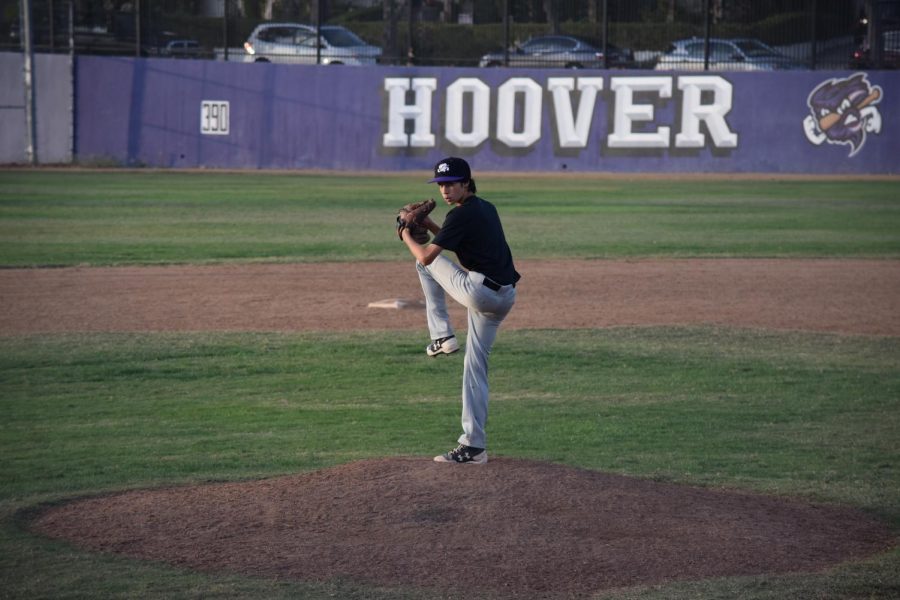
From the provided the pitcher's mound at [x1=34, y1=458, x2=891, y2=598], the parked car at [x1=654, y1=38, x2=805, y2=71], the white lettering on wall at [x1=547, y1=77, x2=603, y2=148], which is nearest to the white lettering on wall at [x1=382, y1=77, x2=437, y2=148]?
the white lettering on wall at [x1=547, y1=77, x2=603, y2=148]

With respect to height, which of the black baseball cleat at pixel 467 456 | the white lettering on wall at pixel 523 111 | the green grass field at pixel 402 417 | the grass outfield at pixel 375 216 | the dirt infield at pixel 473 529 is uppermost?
the white lettering on wall at pixel 523 111

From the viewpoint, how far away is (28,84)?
A: 114 ft

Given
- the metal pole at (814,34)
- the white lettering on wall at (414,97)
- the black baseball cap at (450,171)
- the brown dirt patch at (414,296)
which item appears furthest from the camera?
the white lettering on wall at (414,97)

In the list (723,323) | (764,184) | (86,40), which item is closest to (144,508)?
(723,323)

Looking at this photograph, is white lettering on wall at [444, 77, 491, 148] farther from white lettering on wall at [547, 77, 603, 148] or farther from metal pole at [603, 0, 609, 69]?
metal pole at [603, 0, 609, 69]

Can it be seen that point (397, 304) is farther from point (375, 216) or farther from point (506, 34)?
point (506, 34)

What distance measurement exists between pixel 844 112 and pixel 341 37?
1556cm

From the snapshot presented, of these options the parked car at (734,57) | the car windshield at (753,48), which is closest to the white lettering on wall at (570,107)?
the parked car at (734,57)

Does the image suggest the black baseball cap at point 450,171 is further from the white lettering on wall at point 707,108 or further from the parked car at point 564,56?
the parked car at point 564,56

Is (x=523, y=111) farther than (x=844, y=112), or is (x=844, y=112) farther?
(x=523, y=111)

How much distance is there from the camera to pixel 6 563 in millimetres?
5855

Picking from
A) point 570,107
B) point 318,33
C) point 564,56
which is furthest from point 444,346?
point 318,33

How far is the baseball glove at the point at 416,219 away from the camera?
7.00 m

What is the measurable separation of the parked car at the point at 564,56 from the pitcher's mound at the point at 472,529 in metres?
30.5
